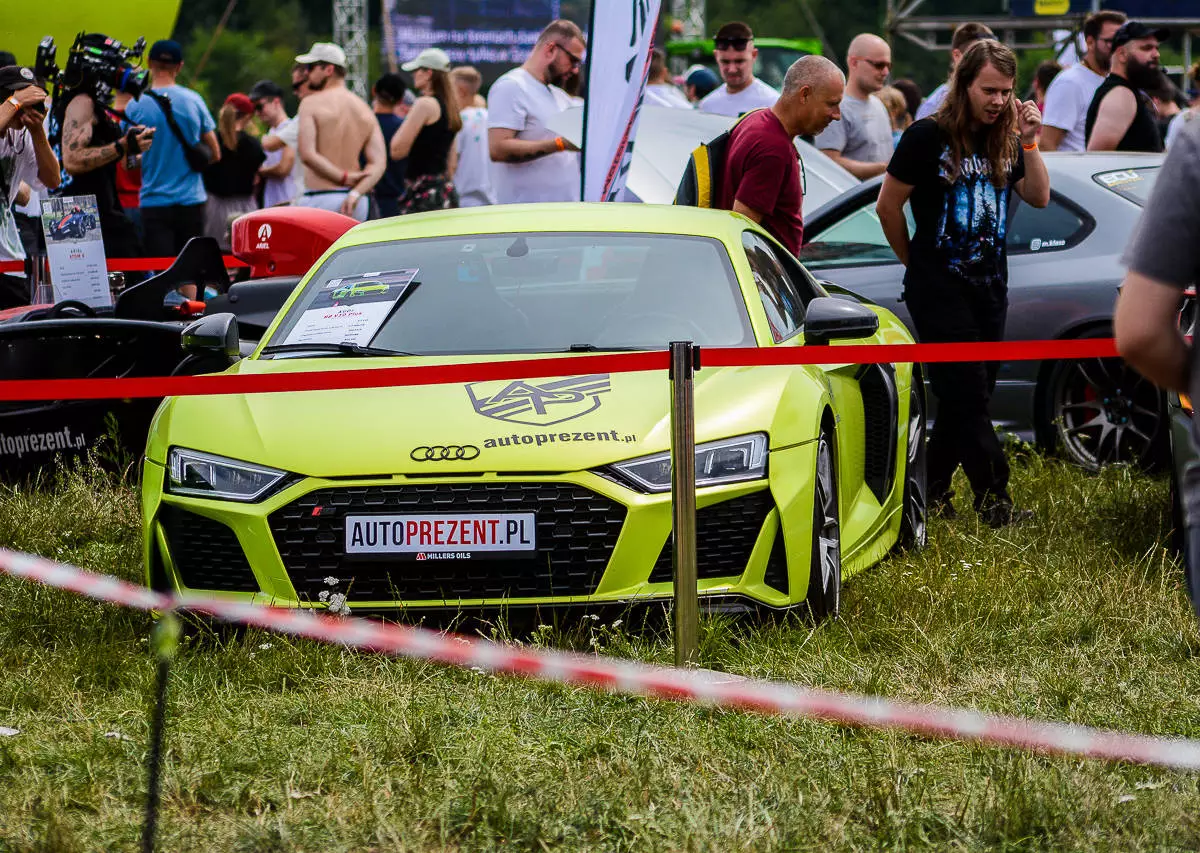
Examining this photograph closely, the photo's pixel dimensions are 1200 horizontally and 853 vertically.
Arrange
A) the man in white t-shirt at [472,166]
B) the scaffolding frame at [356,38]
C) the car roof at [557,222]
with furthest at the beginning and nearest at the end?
the scaffolding frame at [356,38], the man in white t-shirt at [472,166], the car roof at [557,222]

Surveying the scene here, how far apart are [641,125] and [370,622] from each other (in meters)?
6.05

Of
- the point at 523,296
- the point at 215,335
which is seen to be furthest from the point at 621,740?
the point at 215,335

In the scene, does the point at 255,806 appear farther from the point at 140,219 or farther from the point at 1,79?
the point at 140,219

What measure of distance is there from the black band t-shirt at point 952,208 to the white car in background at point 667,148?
10.1 feet

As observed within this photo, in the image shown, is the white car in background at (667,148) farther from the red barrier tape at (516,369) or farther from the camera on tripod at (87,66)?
the red barrier tape at (516,369)

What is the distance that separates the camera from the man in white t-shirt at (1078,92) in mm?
11344

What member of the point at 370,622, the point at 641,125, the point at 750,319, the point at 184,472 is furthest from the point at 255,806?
the point at 641,125

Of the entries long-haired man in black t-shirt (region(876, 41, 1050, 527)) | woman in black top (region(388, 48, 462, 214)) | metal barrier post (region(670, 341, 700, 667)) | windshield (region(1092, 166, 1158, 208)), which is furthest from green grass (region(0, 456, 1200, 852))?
woman in black top (region(388, 48, 462, 214))

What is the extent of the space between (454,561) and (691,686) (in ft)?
2.79

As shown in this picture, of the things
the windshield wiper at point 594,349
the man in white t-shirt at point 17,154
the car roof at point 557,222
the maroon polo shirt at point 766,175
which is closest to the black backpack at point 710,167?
the maroon polo shirt at point 766,175

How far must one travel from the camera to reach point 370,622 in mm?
4793

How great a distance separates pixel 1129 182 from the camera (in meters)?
8.13

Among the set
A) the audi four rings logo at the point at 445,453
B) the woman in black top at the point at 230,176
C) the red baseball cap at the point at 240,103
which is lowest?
the woman in black top at the point at 230,176

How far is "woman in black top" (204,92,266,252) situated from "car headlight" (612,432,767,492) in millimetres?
9860
